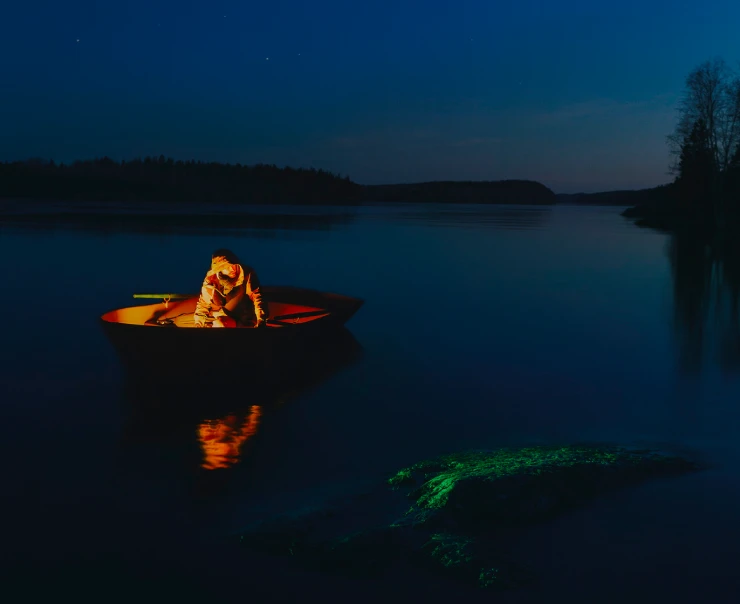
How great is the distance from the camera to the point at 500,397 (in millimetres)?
10016

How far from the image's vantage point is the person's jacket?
10.1m

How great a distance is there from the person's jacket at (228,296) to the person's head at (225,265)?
13mm

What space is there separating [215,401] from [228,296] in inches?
61.6

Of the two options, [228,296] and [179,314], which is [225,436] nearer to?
[228,296]

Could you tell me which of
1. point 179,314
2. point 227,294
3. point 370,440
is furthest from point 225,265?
point 370,440

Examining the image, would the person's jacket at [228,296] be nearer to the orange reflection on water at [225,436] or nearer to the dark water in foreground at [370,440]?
the dark water in foreground at [370,440]

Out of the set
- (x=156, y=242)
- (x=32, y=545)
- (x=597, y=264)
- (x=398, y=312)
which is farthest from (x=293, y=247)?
(x=32, y=545)

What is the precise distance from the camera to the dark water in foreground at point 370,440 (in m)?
5.22

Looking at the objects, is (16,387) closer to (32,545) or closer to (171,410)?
(171,410)

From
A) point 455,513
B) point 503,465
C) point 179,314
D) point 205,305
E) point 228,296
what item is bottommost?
point 455,513

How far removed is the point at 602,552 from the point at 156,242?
3964 centimetres

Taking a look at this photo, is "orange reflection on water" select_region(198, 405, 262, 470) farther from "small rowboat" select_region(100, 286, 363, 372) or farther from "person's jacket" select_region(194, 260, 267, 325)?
"person's jacket" select_region(194, 260, 267, 325)

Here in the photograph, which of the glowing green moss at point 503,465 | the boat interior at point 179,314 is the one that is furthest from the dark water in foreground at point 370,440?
the boat interior at point 179,314

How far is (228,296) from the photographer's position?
10.2m
